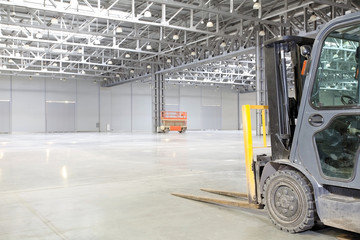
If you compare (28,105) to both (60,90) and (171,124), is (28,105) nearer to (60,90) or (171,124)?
(60,90)

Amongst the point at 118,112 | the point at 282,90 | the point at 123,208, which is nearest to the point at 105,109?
the point at 118,112

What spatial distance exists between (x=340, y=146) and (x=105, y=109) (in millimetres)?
46723

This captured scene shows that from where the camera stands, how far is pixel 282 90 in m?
4.45

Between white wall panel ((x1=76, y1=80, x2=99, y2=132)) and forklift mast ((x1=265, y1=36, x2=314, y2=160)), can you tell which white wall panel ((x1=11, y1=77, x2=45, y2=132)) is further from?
forklift mast ((x1=265, y1=36, x2=314, y2=160))

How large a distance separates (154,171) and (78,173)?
1.99 metres

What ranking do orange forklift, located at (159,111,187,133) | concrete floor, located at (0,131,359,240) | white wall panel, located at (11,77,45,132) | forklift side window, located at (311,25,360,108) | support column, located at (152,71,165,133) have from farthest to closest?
white wall panel, located at (11,77,45,132)
support column, located at (152,71,165,133)
orange forklift, located at (159,111,187,133)
concrete floor, located at (0,131,359,240)
forklift side window, located at (311,25,360,108)

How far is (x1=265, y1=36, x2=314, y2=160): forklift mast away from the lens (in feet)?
14.4

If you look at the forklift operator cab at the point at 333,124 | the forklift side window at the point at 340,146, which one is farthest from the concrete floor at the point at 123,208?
the forklift side window at the point at 340,146

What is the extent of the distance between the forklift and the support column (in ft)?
113

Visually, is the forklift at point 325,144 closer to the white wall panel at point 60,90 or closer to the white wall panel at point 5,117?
the white wall panel at point 5,117

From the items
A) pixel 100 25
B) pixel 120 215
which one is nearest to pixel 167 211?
pixel 120 215

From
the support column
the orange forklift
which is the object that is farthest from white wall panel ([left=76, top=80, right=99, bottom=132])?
the orange forklift

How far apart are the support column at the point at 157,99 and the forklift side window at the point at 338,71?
34.9 metres

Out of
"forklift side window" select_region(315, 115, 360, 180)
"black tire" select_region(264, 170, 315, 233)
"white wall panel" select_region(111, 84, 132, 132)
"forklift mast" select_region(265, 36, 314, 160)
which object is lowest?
"black tire" select_region(264, 170, 315, 233)
